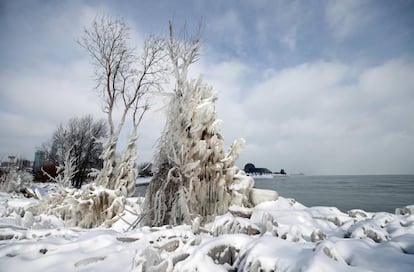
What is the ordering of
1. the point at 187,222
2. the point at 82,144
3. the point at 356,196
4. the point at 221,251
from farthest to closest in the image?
the point at 82,144
the point at 356,196
the point at 187,222
the point at 221,251

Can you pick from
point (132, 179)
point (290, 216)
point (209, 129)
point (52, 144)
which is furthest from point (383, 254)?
point (52, 144)

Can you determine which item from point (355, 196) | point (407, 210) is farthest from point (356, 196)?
point (407, 210)

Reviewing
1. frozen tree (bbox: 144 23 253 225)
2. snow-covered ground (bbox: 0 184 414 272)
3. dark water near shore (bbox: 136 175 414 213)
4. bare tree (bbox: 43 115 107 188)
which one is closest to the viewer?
snow-covered ground (bbox: 0 184 414 272)

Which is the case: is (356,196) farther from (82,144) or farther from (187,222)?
(82,144)

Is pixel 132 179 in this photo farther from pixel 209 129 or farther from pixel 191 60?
pixel 191 60

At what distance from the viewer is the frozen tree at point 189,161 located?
5.61 meters

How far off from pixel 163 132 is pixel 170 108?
0.69 metres

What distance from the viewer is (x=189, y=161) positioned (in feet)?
20.1

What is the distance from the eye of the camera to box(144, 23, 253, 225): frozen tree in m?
5.61

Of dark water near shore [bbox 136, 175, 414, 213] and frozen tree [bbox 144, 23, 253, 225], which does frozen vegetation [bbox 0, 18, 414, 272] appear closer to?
frozen tree [bbox 144, 23, 253, 225]

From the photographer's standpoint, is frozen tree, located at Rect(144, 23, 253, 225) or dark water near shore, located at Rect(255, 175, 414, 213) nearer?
frozen tree, located at Rect(144, 23, 253, 225)

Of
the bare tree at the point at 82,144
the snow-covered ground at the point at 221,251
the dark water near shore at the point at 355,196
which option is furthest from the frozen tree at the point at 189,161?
the bare tree at the point at 82,144

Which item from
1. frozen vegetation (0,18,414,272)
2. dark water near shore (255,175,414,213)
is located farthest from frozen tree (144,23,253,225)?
dark water near shore (255,175,414,213)

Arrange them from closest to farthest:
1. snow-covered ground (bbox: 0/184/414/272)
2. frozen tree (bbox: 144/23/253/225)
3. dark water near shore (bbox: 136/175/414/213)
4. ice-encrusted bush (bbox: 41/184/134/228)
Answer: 1. snow-covered ground (bbox: 0/184/414/272)
2. frozen tree (bbox: 144/23/253/225)
3. ice-encrusted bush (bbox: 41/184/134/228)
4. dark water near shore (bbox: 136/175/414/213)
